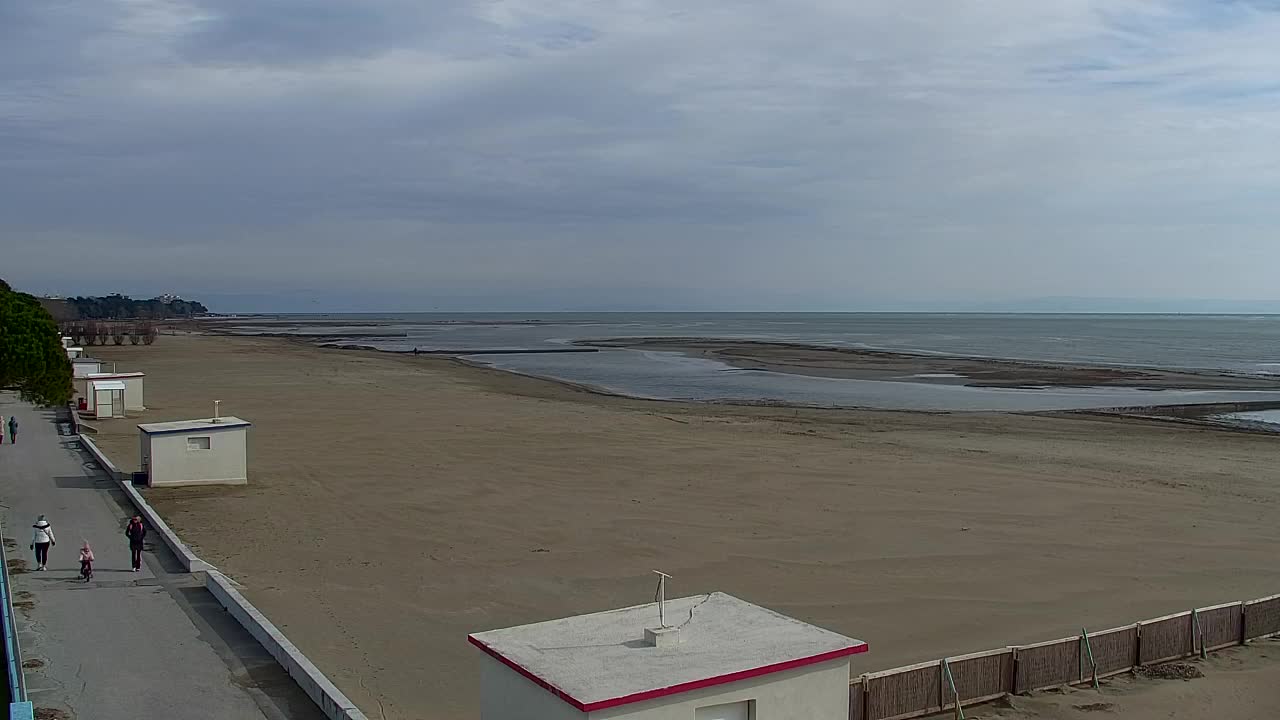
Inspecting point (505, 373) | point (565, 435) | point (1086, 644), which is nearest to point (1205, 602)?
point (1086, 644)

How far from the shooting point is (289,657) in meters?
14.6

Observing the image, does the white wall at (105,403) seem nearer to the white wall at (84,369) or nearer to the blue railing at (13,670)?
the white wall at (84,369)

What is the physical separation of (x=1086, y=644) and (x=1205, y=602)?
646 centimetres

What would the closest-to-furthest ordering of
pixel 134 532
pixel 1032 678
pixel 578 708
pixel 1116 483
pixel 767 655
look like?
1. pixel 578 708
2. pixel 767 655
3. pixel 1032 678
4. pixel 134 532
5. pixel 1116 483

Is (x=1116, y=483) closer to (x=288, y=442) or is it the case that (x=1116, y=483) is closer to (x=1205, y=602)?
(x=1205, y=602)

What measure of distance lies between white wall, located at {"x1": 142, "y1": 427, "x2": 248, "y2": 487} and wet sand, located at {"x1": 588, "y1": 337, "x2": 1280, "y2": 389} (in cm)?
5620

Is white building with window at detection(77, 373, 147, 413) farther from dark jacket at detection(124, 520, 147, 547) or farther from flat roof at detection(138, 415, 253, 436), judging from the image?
dark jacket at detection(124, 520, 147, 547)

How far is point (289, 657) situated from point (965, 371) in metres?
79.8

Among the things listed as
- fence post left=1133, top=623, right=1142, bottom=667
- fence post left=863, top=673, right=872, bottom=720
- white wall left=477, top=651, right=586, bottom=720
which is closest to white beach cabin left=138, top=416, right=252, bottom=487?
white wall left=477, top=651, right=586, bottom=720

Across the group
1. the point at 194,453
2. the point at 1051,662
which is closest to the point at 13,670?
the point at 1051,662

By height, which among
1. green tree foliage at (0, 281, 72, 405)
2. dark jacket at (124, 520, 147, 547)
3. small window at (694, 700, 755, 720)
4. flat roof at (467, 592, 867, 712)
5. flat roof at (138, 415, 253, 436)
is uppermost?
green tree foliage at (0, 281, 72, 405)

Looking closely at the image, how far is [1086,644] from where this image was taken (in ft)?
51.1

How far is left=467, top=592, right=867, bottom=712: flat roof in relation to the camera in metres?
9.87

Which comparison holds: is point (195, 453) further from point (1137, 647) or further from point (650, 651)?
point (1137, 647)
